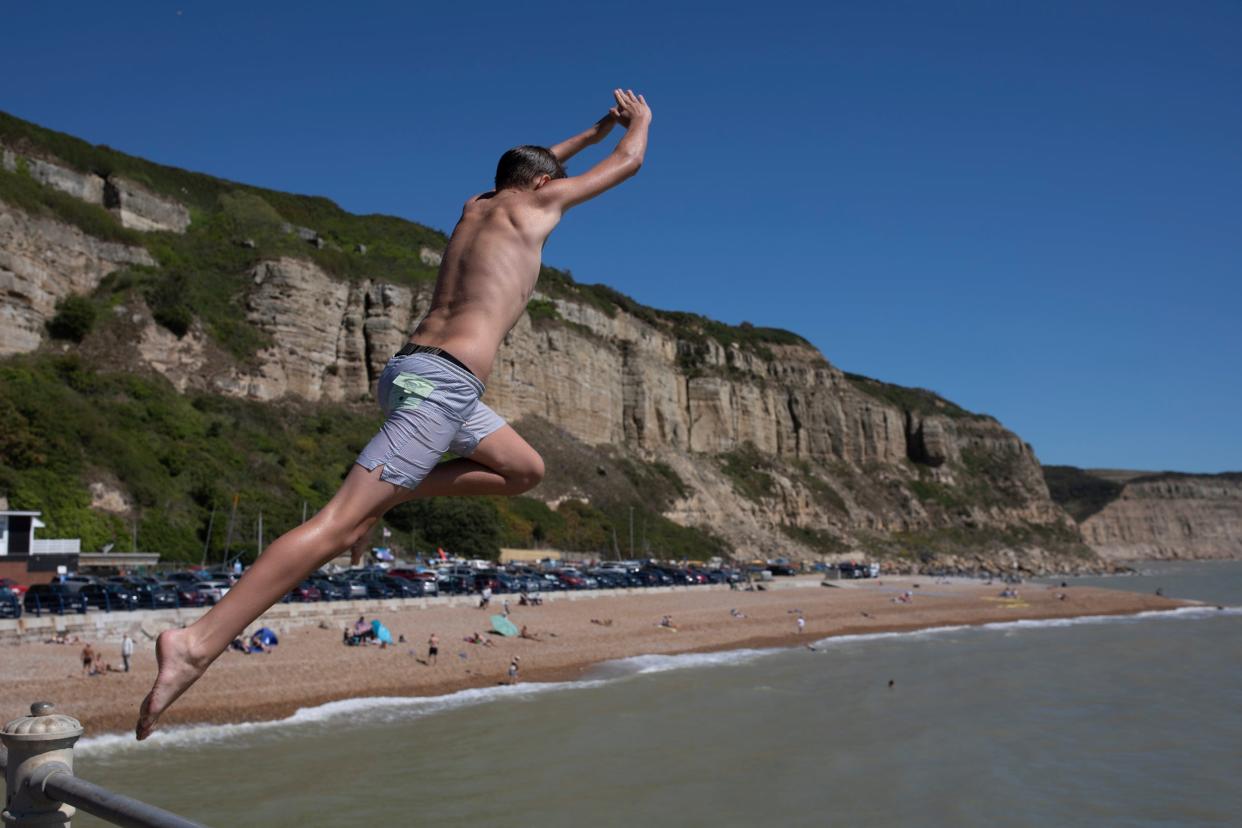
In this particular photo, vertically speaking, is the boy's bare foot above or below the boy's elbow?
below

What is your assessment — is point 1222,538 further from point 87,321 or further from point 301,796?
point 301,796

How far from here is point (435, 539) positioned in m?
51.2

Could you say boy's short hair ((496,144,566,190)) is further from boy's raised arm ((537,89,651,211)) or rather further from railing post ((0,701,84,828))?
railing post ((0,701,84,828))

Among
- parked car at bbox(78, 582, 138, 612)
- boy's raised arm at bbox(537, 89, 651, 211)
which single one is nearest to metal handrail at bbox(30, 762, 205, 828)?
boy's raised arm at bbox(537, 89, 651, 211)

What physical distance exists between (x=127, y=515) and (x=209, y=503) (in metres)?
3.92

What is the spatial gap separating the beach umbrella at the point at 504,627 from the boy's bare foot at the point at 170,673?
2872 cm

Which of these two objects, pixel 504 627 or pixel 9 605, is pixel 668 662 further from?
pixel 9 605

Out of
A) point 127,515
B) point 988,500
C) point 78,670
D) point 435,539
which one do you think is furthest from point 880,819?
point 988,500

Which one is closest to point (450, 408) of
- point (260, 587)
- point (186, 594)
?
point (260, 587)

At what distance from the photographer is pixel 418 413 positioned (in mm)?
2338

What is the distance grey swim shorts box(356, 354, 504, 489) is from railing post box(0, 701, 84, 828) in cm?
108

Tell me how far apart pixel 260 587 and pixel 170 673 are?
26 centimetres

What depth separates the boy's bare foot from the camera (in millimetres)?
2111

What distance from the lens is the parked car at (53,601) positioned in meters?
22.8
